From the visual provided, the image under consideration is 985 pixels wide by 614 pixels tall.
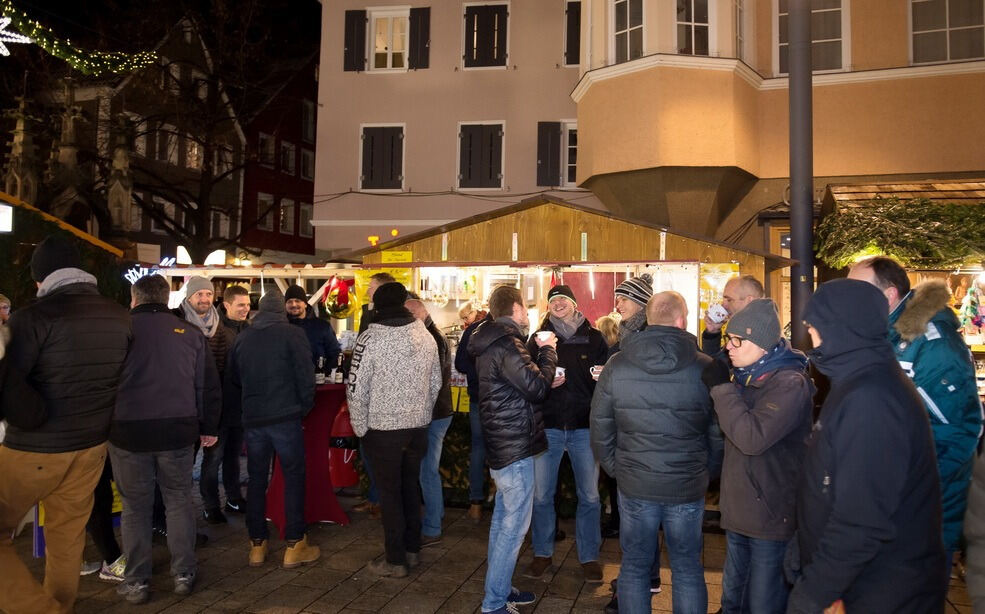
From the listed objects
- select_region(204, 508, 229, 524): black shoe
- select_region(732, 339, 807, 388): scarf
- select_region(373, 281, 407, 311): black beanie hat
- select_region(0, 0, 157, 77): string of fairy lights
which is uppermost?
select_region(0, 0, 157, 77): string of fairy lights

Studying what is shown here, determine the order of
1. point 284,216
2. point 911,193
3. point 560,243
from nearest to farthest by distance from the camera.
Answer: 1. point 911,193
2. point 560,243
3. point 284,216

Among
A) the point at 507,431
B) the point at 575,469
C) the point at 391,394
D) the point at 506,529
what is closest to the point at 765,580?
the point at 506,529

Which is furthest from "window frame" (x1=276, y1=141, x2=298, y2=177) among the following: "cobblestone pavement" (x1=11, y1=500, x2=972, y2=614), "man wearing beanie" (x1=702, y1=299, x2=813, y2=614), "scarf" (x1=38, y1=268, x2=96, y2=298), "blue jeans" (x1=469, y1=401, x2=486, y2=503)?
"man wearing beanie" (x1=702, y1=299, x2=813, y2=614)

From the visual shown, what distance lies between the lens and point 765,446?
3275mm

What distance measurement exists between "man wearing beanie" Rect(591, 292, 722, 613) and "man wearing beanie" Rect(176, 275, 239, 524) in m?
3.76

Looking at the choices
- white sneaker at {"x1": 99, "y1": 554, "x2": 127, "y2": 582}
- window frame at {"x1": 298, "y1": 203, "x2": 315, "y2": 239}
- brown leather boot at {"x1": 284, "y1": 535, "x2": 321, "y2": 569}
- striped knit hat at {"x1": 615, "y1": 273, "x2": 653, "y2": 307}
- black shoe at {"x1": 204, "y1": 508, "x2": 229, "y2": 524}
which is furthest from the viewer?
window frame at {"x1": 298, "y1": 203, "x2": 315, "y2": 239}

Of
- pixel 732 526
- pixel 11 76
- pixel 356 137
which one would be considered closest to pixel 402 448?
pixel 732 526

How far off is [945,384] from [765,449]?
1.29 meters

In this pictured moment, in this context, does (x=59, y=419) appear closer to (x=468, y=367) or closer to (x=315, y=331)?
(x=468, y=367)

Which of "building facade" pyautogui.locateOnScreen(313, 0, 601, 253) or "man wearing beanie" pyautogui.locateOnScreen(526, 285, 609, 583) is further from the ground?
"building facade" pyautogui.locateOnScreen(313, 0, 601, 253)

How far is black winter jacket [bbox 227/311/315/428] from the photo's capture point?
17.2ft

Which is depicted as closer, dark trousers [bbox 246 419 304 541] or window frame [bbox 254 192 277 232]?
dark trousers [bbox 246 419 304 541]

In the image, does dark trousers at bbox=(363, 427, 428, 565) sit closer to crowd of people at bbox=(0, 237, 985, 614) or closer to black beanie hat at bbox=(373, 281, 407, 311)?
crowd of people at bbox=(0, 237, 985, 614)

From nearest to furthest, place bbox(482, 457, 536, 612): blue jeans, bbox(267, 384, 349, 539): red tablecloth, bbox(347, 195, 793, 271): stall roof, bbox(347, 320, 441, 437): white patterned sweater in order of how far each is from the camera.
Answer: bbox(482, 457, 536, 612): blue jeans < bbox(347, 320, 441, 437): white patterned sweater < bbox(267, 384, 349, 539): red tablecloth < bbox(347, 195, 793, 271): stall roof
